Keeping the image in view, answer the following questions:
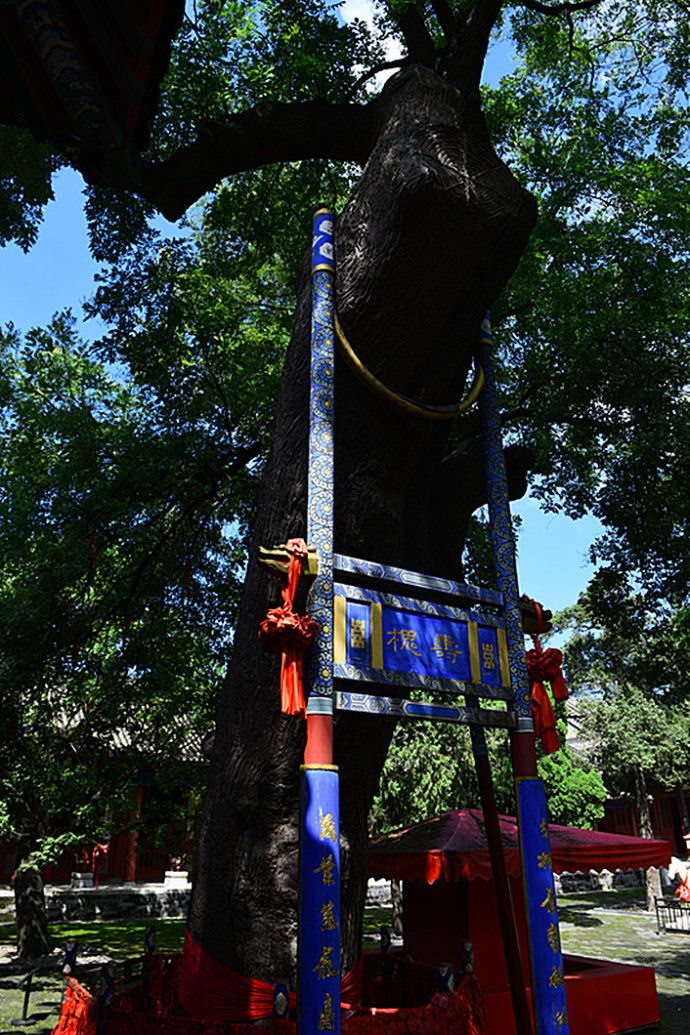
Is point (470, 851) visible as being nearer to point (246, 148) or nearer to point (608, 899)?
point (246, 148)

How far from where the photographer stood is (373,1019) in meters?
4.02

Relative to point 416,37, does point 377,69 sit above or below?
above

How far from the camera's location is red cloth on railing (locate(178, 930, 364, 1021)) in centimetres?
400

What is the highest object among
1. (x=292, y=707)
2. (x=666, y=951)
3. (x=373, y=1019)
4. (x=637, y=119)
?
(x=637, y=119)

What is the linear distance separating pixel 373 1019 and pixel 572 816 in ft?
53.0

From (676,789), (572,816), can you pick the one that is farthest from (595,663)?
(572,816)

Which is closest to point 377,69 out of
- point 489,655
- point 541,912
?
point 489,655

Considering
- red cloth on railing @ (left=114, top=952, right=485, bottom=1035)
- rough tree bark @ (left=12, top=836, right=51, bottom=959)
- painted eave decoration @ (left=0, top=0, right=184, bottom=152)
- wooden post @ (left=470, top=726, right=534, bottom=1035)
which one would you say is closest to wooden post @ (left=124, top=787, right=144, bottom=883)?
rough tree bark @ (left=12, top=836, right=51, bottom=959)

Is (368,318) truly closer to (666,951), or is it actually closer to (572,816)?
(666,951)

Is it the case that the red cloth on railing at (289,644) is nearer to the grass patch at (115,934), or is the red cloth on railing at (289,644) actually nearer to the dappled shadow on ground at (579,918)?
the grass patch at (115,934)

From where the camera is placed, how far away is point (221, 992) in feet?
13.4

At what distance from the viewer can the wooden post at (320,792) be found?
3430 millimetres

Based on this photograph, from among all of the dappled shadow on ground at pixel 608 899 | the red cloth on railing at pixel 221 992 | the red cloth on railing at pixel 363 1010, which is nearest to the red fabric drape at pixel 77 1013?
the red cloth on railing at pixel 363 1010

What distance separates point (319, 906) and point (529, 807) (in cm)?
170
